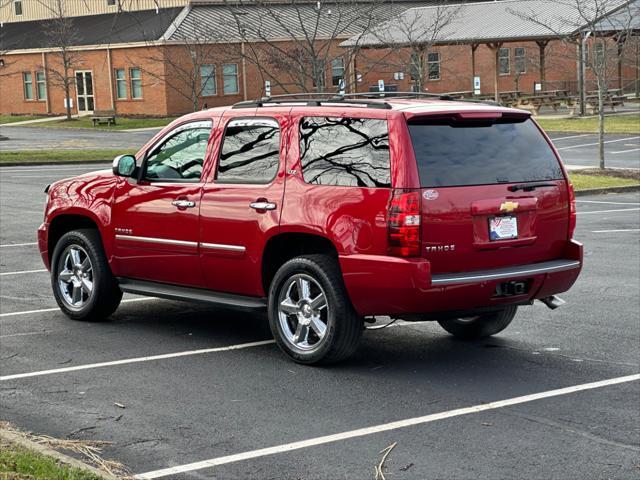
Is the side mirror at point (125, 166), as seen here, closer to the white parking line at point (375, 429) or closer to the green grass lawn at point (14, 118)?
the white parking line at point (375, 429)

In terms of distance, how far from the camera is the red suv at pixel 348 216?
7766 millimetres

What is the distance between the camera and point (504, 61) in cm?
6575

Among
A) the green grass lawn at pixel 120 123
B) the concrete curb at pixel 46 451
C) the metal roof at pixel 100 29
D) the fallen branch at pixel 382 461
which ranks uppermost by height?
the metal roof at pixel 100 29

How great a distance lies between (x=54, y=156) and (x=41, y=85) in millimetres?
30491

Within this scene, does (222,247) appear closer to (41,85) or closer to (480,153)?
(480,153)

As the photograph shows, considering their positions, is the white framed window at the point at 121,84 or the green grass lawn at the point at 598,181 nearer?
the green grass lawn at the point at 598,181

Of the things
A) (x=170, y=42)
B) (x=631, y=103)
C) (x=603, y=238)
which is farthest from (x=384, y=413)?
(x=631, y=103)

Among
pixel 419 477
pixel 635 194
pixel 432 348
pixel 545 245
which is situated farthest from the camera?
pixel 635 194

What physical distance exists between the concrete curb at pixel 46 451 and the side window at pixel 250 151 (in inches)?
119

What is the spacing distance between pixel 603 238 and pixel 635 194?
8.31 meters

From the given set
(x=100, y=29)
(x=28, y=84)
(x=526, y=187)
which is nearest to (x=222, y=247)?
(x=526, y=187)

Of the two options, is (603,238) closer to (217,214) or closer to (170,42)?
(217,214)

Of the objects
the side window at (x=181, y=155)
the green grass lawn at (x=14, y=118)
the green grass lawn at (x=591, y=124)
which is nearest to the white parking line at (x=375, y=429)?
the side window at (x=181, y=155)

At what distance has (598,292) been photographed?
1141 cm
